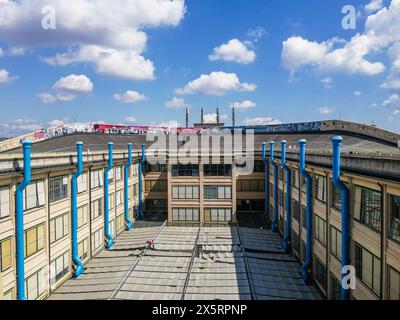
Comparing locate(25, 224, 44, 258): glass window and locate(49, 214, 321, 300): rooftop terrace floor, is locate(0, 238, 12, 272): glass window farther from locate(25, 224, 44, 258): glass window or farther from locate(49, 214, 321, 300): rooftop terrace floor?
locate(49, 214, 321, 300): rooftop terrace floor

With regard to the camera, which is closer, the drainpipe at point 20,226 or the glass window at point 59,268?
the drainpipe at point 20,226

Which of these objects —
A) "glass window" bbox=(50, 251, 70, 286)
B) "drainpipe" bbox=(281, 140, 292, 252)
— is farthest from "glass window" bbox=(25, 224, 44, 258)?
"drainpipe" bbox=(281, 140, 292, 252)

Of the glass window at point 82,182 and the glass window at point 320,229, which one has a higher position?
the glass window at point 82,182

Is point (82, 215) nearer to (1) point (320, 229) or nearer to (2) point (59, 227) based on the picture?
(2) point (59, 227)

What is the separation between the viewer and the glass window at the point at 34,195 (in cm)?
2155

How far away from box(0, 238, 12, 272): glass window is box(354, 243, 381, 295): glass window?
21.0 meters

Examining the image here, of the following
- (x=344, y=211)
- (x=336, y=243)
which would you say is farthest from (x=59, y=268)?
(x=344, y=211)

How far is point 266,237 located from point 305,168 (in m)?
13.3

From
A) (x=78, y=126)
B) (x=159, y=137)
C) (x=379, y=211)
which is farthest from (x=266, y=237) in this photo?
(x=78, y=126)

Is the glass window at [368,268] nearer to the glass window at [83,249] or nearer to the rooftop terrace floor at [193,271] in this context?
the rooftop terrace floor at [193,271]

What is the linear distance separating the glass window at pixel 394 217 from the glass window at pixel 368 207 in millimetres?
890

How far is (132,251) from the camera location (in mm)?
32594

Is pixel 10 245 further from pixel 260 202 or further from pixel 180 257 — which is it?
pixel 260 202

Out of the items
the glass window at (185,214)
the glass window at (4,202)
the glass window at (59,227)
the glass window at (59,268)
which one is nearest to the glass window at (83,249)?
the glass window at (59,268)
